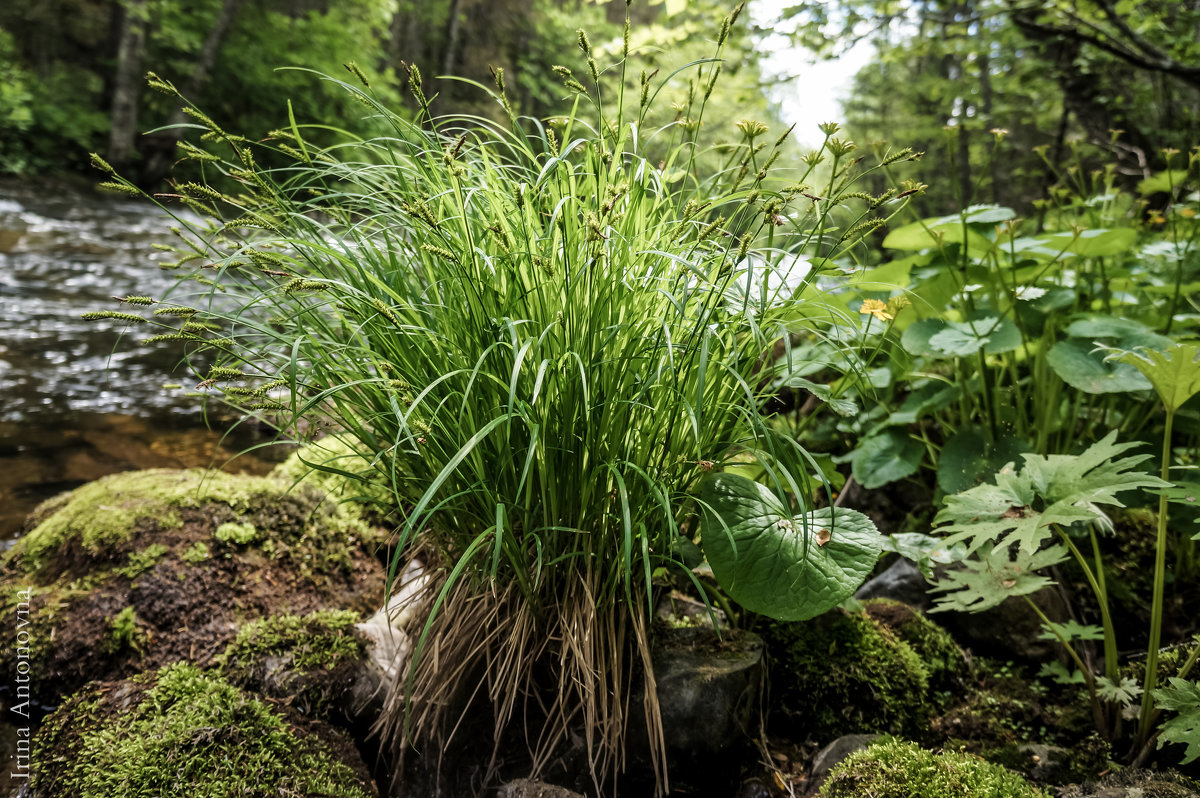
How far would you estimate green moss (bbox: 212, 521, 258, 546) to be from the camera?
176cm

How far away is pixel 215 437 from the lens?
3.30 meters

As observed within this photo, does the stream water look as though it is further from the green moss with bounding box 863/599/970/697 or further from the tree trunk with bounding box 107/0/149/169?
the tree trunk with bounding box 107/0/149/169

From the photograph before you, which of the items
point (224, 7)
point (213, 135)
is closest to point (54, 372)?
point (213, 135)

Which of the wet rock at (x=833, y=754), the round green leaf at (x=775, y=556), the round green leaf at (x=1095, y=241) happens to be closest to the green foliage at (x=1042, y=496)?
the round green leaf at (x=775, y=556)

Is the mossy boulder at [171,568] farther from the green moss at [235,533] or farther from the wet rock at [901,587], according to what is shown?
the wet rock at [901,587]

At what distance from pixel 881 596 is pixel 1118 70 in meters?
5.47

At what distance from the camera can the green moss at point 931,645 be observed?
1572mm

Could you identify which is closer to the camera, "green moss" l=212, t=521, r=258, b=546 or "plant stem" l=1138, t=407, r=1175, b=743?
"plant stem" l=1138, t=407, r=1175, b=743

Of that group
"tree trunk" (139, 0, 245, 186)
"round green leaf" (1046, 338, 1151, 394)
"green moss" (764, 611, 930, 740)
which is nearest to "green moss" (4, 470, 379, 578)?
"green moss" (764, 611, 930, 740)

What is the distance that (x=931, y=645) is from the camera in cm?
160

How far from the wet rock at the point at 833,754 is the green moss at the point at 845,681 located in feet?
0.35

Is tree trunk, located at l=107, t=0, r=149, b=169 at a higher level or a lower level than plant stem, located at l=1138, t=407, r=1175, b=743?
higher

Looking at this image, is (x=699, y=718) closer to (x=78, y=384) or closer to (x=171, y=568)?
(x=171, y=568)

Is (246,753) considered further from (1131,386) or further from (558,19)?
(558,19)
